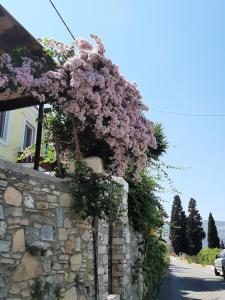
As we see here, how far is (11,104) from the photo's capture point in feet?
27.5

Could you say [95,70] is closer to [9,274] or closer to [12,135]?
[9,274]

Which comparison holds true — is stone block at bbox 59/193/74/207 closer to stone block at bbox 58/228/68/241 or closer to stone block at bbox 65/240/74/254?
stone block at bbox 58/228/68/241

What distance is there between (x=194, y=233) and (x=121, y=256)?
175 feet

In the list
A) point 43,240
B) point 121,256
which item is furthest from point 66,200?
point 121,256

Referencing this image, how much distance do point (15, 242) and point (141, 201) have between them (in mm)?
5976

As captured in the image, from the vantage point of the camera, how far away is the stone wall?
581 centimetres

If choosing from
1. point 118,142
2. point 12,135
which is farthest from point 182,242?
point 118,142

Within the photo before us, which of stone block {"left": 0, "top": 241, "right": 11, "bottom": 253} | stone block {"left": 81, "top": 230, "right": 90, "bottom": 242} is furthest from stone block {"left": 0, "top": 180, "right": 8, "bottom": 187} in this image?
stone block {"left": 81, "top": 230, "right": 90, "bottom": 242}

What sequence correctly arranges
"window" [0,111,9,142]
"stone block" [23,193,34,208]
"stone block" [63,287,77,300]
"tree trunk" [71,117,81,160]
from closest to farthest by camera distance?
"stone block" [23,193,34,208], "stone block" [63,287,77,300], "tree trunk" [71,117,81,160], "window" [0,111,9,142]

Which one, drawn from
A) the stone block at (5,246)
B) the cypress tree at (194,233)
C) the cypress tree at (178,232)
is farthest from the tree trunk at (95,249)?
the cypress tree at (194,233)

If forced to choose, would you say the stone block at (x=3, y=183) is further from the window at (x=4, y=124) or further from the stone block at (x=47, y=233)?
the window at (x=4, y=124)

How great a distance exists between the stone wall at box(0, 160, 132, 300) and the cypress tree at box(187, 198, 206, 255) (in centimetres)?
5432

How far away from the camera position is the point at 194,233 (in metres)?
60.2

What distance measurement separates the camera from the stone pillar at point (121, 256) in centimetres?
910
